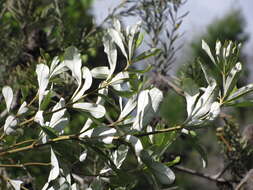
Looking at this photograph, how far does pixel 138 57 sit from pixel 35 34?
70cm

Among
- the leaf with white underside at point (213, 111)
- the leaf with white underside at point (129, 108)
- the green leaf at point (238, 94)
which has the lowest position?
the leaf with white underside at point (129, 108)

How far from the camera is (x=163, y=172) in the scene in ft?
1.97

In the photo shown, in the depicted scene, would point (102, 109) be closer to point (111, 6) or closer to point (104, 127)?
point (104, 127)

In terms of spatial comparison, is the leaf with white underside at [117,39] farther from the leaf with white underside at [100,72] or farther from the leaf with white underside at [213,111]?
the leaf with white underside at [213,111]

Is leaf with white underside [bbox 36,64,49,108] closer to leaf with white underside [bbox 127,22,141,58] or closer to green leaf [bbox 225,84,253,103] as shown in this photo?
leaf with white underside [bbox 127,22,141,58]

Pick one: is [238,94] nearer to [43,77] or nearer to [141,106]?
[141,106]

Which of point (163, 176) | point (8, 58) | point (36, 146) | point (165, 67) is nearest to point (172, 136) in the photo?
point (163, 176)

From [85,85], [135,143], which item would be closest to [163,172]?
[135,143]

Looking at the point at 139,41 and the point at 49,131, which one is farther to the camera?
the point at 139,41

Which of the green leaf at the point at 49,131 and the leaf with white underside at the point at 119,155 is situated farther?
the leaf with white underside at the point at 119,155

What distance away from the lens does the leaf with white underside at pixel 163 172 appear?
0.60 m

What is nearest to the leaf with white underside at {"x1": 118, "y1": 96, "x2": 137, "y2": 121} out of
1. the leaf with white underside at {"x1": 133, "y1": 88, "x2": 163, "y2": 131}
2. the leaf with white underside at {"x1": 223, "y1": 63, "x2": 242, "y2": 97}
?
the leaf with white underside at {"x1": 133, "y1": 88, "x2": 163, "y2": 131}

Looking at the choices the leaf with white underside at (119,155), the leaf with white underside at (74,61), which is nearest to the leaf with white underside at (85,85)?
A: the leaf with white underside at (74,61)

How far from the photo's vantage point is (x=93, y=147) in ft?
2.02
